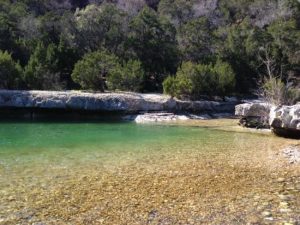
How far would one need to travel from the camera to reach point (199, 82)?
41781mm

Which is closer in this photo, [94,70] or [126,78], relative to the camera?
[94,70]

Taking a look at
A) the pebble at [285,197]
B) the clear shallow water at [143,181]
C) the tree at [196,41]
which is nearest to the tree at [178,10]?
the tree at [196,41]

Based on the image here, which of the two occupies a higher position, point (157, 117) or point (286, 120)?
point (286, 120)

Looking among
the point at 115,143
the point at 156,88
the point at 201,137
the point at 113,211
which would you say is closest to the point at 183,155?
the point at 115,143

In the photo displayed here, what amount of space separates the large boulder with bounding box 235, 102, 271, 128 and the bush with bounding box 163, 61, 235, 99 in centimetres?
1096

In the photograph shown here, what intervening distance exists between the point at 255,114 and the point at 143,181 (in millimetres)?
18992

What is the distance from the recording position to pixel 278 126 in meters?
23.6

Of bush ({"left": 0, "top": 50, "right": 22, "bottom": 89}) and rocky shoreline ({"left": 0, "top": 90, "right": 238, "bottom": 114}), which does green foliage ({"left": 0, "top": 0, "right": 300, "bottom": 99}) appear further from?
rocky shoreline ({"left": 0, "top": 90, "right": 238, "bottom": 114})

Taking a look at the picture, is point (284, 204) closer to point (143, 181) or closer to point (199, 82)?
point (143, 181)

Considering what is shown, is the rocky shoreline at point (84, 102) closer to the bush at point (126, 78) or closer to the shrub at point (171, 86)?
the shrub at point (171, 86)

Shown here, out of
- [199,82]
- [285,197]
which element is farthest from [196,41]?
[285,197]

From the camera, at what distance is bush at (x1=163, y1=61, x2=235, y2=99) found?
132 ft

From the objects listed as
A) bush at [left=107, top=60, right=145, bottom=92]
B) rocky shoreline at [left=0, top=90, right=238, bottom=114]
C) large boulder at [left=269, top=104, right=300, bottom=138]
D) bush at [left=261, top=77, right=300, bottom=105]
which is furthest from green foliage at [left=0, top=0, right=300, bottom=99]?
large boulder at [left=269, top=104, right=300, bottom=138]

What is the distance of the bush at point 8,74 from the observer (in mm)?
40406
